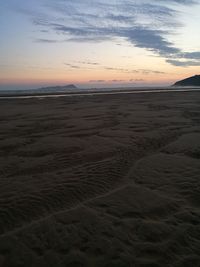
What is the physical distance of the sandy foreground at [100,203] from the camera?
3932 millimetres

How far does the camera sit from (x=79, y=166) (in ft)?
24.8

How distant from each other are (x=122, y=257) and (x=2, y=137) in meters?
9.21

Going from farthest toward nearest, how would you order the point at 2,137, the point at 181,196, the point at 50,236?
the point at 2,137, the point at 181,196, the point at 50,236

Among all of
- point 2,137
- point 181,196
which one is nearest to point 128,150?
point 181,196

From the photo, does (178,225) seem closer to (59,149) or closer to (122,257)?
(122,257)

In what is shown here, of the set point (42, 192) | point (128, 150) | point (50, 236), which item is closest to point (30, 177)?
point (42, 192)

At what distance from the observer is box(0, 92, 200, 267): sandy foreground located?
3932mm

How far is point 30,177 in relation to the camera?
6879 mm

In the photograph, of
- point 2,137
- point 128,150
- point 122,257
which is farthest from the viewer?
point 2,137

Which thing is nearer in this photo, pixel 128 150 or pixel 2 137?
pixel 128 150

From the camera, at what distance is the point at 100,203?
5410 millimetres

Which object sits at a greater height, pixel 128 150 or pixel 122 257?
pixel 128 150

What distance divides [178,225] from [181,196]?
1.18 metres

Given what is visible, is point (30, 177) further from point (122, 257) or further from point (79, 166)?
point (122, 257)
